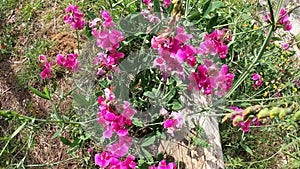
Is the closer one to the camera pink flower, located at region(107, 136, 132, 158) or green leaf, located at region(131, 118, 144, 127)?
pink flower, located at region(107, 136, 132, 158)

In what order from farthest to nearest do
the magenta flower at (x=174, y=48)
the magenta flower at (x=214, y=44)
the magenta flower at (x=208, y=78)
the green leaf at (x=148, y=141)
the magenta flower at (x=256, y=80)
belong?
1. the magenta flower at (x=256, y=80)
2. the green leaf at (x=148, y=141)
3. the magenta flower at (x=214, y=44)
4. the magenta flower at (x=208, y=78)
5. the magenta flower at (x=174, y=48)

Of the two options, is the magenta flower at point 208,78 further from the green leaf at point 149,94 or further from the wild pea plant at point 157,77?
the green leaf at point 149,94

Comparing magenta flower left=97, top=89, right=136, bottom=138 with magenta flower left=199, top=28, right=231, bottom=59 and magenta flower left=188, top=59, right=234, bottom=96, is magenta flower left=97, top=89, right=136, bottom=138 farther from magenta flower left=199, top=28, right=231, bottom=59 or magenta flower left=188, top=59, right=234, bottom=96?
magenta flower left=199, top=28, right=231, bottom=59

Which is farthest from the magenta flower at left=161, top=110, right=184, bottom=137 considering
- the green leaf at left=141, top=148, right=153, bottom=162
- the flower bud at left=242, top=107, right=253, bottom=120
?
the flower bud at left=242, top=107, right=253, bottom=120

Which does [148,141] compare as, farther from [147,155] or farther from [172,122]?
[172,122]

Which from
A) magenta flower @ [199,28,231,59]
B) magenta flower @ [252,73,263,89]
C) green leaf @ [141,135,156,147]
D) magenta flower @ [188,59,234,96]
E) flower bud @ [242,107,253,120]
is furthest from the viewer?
magenta flower @ [252,73,263,89]

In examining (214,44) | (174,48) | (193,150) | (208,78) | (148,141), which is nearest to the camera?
(174,48)

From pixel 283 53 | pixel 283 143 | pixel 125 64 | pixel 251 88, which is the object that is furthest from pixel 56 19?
pixel 283 143

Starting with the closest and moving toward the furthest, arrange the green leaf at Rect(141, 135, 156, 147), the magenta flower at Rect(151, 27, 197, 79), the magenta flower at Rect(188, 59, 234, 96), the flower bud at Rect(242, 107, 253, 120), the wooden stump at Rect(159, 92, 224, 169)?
the flower bud at Rect(242, 107, 253, 120)
the magenta flower at Rect(151, 27, 197, 79)
the magenta flower at Rect(188, 59, 234, 96)
the green leaf at Rect(141, 135, 156, 147)
the wooden stump at Rect(159, 92, 224, 169)

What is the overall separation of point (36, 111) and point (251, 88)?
4.90 ft

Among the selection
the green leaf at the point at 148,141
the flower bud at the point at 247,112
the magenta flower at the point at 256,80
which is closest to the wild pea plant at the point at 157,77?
the green leaf at the point at 148,141

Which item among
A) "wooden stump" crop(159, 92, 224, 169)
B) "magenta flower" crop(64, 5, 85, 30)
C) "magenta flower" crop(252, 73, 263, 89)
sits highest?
"magenta flower" crop(64, 5, 85, 30)

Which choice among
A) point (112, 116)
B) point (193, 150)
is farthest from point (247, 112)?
point (193, 150)

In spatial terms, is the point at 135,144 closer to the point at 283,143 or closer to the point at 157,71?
the point at 157,71
